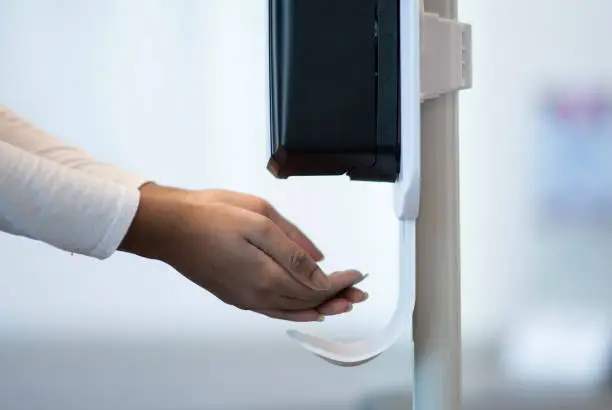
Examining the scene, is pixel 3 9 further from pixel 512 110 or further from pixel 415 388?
pixel 415 388

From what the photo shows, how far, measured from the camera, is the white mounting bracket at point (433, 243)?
53 centimetres

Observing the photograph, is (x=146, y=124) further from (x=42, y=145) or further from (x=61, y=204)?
(x=61, y=204)

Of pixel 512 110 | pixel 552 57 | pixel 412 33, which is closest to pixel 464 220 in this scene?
pixel 512 110

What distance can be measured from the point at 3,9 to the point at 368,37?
1089mm

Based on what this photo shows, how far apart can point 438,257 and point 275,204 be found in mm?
860

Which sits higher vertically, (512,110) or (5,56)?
(5,56)

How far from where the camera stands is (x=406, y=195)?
502 millimetres

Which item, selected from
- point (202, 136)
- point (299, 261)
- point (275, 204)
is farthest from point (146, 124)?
point (299, 261)

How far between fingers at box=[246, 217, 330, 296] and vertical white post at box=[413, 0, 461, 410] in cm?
9

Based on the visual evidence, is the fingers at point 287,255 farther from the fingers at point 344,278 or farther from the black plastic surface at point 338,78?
the black plastic surface at point 338,78

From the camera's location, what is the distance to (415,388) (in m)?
0.61

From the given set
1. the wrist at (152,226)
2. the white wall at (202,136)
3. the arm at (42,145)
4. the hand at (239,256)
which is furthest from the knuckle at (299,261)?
the white wall at (202,136)

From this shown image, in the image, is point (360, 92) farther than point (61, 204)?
No

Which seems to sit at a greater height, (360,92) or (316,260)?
(360,92)
